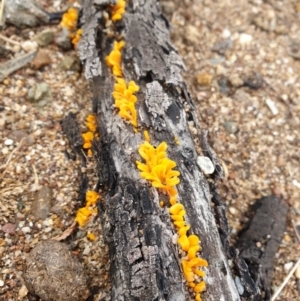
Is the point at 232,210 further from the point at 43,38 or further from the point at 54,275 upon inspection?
the point at 43,38

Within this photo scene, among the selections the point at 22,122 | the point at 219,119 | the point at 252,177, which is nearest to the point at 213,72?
the point at 219,119

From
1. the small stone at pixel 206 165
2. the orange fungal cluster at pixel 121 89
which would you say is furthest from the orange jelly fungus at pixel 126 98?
the small stone at pixel 206 165

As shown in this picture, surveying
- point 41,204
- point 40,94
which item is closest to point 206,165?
point 41,204

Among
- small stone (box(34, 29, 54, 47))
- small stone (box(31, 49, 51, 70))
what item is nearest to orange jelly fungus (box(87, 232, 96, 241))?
small stone (box(31, 49, 51, 70))

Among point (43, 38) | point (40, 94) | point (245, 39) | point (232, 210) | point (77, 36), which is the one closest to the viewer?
point (232, 210)

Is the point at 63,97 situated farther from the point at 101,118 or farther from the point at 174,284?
the point at 174,284

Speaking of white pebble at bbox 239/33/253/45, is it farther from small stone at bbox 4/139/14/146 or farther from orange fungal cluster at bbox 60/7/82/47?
small stone at bbox 4/139/14/146

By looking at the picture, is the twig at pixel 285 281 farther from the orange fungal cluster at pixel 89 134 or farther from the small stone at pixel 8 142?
the small stone at pixel 8 142
